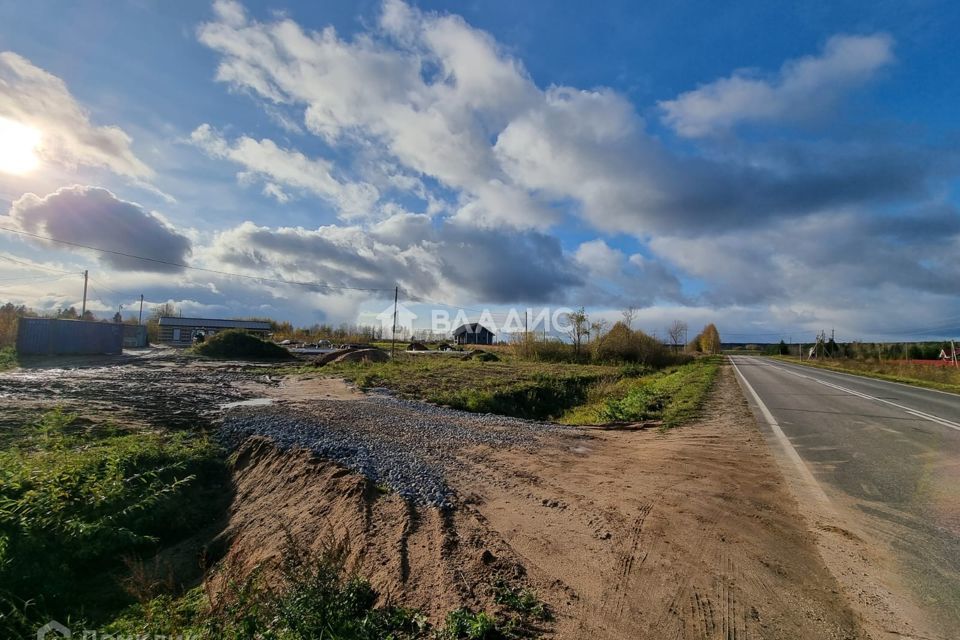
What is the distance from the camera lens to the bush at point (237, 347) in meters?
36.6

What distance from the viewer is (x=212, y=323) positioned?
7106 centimetres

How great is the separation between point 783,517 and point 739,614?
204 centimetres

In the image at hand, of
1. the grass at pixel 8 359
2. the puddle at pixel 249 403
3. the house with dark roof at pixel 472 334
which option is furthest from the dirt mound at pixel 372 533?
the house with dark roof at pixel 472 334

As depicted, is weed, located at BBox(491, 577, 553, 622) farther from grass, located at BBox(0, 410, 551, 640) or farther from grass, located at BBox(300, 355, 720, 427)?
grass, located at BBox(300, 355, 720, 427)

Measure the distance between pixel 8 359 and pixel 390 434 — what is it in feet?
105

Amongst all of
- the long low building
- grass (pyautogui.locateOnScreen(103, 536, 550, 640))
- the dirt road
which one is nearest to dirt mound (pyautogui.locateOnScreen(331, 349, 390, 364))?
the dirt road

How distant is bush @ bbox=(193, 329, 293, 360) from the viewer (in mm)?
36625

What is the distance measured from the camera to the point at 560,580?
3229mm

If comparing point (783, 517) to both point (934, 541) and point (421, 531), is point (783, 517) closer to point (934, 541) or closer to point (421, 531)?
point (934, 541)

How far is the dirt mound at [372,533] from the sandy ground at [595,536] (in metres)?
0.02

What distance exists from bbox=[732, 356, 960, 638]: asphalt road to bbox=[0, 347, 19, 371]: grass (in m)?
34.1

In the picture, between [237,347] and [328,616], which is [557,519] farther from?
[237,347]

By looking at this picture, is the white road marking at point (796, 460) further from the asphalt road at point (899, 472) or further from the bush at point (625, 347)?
the bush at point (625, 347)

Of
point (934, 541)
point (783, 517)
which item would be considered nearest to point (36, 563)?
point (783, 517)
